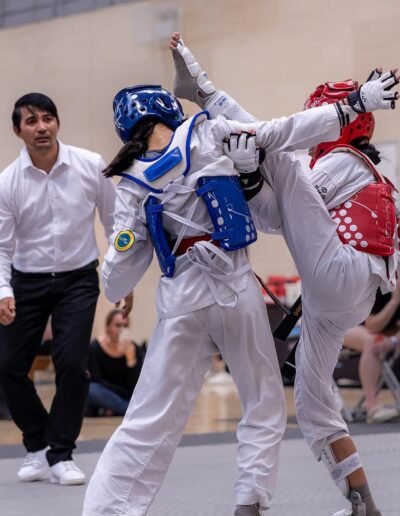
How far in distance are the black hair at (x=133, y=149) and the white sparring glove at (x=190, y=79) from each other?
0.21 m

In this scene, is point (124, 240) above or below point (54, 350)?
above

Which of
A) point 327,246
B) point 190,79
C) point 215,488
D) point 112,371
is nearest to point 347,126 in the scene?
point 327,246

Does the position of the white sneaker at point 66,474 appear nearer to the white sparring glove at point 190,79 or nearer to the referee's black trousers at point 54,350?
the referee's black trousers at point 54,350

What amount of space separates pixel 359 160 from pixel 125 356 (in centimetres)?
654

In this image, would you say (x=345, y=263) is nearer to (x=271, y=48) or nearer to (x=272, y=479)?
(x=272, y=479)

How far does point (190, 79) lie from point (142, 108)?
25cm

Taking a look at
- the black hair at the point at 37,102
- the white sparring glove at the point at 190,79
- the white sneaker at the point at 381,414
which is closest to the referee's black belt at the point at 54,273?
the black hair at the point at 37,102

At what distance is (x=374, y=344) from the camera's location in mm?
8820

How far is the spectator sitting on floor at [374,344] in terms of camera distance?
8.71 m

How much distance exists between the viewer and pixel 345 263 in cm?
378

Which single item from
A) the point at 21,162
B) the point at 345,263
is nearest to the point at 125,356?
the point at 21,162

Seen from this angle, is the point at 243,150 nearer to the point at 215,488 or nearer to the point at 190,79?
the point at 190,79

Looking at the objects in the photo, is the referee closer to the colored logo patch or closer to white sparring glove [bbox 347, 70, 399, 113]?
the colored logo patch

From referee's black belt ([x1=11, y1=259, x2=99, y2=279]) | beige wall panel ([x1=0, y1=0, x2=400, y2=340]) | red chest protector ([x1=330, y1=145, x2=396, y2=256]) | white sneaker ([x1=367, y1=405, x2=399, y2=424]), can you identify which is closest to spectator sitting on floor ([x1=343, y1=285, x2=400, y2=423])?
white sneaker ([x1=367, y1=405, x2=399, y2=424])
